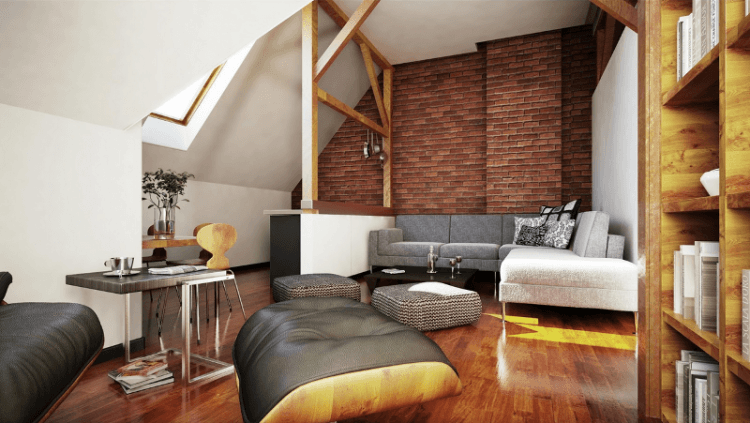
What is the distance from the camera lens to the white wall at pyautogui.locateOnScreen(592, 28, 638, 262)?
10.7 feet

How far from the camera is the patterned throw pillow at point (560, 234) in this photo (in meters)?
4.18

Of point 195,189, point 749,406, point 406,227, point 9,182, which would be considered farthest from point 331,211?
point 749,406

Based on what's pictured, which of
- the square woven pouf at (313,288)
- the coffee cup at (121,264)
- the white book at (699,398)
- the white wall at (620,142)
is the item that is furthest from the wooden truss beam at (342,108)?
the white book at (699,398)

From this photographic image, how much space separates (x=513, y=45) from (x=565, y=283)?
A: 4142 mm

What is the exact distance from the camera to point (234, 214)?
246 inches

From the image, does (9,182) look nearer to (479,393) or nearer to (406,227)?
(479,393)

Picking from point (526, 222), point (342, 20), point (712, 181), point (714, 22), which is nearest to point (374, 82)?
point (342, 20)

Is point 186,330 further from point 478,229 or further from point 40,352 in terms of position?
point 478,229

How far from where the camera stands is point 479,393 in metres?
1.83

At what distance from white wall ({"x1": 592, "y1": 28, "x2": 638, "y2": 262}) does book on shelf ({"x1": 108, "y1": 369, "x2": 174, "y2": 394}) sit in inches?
129

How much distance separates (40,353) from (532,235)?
4611 millimetres

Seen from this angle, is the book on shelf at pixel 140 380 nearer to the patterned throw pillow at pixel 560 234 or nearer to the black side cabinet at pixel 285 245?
the black side cabinet at pixel 285 245

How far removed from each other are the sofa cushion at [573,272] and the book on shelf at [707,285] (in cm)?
182

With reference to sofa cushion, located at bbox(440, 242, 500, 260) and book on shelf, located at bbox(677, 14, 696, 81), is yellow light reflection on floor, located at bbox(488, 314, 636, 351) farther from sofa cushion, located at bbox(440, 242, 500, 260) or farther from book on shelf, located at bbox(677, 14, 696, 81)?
sofa cushion, located at bbox(440, 242, 500, 260)
